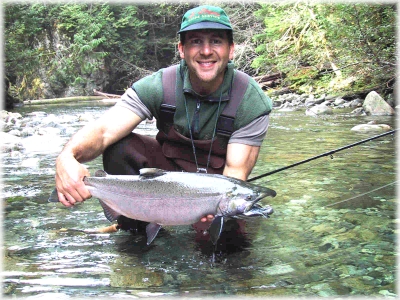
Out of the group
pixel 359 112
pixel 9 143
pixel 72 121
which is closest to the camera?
pixel 9 143

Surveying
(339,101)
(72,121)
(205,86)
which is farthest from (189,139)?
(339,101)

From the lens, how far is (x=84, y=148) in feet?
9.22

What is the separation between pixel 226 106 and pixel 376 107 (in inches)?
358

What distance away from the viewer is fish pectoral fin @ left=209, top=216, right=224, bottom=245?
224 centimetres

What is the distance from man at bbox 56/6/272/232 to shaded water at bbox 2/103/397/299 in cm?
43

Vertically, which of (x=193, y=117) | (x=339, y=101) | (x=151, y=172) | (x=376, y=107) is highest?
(x=193, y=117)

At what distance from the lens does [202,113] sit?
315 centimetres

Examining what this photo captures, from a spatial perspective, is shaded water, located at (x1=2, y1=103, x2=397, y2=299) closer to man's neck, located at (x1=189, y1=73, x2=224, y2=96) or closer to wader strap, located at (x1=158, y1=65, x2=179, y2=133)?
wader strap, located at (x1=158, y1=65, x2=179, y2=133)

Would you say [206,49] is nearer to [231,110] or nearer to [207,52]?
[207,52]

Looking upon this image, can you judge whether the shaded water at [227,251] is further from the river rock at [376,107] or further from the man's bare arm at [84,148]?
the river rock at [376,107]

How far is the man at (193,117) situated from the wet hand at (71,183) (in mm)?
222

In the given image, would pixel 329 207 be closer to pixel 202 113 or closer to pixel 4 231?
pixel 202 113

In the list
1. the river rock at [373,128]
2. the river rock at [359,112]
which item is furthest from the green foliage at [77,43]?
the river rock at [373,128]

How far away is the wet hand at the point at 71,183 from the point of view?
2.49 meters
